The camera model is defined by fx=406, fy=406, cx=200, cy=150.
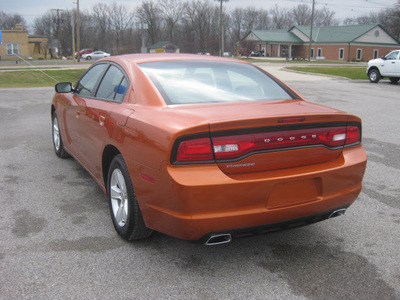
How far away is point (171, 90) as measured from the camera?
10.7 ft

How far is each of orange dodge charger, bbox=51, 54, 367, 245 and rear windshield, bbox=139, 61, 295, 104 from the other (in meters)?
0.01

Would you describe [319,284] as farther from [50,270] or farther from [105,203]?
[105,203]

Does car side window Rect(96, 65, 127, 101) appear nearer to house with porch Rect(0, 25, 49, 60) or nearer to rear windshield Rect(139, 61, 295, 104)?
rear windshield Rect(139, 61, 295, 104)

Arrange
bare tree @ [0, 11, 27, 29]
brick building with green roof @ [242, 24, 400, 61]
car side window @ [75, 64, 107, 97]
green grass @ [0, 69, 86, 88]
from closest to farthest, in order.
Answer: car side window @ [75, 64, 107, 97], green grass @ [0, 69, 86, 88], brick building with green roof @ [242, 24, 400, 61], bare tree @ [0, 11, 27, 29]

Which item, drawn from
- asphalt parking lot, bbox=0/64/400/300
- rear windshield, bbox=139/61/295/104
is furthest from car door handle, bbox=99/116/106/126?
asphalt parking lot, bbox=0/64/400/300

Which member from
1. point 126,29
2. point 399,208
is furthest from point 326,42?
point 399,208

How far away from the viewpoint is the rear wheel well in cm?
346

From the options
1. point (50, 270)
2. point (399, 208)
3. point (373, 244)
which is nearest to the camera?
point (50, 270)

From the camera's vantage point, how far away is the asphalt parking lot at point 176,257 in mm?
2654

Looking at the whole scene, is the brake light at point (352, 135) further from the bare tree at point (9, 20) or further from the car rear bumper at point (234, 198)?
the bare tree at point (9, 20)

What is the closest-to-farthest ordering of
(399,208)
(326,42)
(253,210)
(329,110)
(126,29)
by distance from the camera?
(253,210) < (329,110) < (399,208) < (326,42) < (126,29)

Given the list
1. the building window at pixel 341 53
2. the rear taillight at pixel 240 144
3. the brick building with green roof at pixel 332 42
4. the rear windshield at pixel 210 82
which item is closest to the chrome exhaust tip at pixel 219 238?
the rear taillight at pixel 240 144

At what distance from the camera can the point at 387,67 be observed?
846 inches

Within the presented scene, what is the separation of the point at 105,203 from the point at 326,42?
74934 mm
